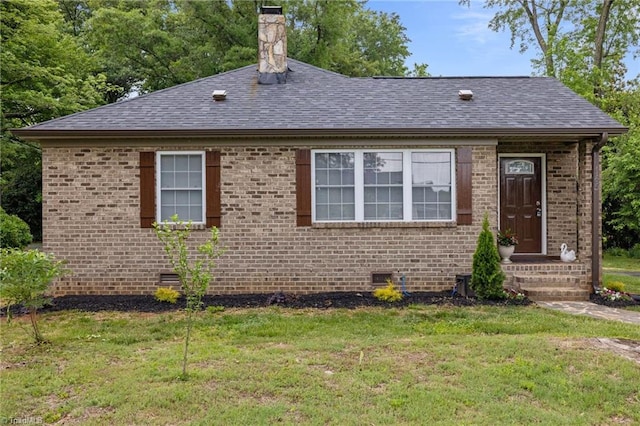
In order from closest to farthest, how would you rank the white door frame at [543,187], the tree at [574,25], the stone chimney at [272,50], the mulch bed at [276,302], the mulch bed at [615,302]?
the mulch bed at [276,302]
the mulch bed at [615,302]
the white door frame at [543,187]
the stone chimney at [272,50]
the tree at [574,25]

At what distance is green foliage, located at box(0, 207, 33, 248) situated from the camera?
451 inches

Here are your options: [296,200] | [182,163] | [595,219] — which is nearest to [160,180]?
[182,163]

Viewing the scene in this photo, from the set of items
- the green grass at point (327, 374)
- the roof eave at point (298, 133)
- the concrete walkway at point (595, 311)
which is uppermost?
the roof eave at point (298, 133)

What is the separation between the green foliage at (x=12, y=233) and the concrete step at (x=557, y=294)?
38.2 ft

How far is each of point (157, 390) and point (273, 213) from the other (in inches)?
169

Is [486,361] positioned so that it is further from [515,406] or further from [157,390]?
[157,390]

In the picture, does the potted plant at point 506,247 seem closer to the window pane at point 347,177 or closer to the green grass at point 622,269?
the green grass at point 622,269

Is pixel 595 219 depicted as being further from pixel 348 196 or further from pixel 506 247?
pixel 348 196

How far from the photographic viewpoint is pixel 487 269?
7.12 metres

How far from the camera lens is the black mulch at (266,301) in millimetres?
6930

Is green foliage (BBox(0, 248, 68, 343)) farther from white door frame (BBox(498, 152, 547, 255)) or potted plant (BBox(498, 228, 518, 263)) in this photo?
white door frame (BBox(498, 152, 547, 255))

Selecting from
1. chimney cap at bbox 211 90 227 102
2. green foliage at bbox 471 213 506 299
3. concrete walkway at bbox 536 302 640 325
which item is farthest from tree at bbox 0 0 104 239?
concrete walkway at bbox 536 302 640 325

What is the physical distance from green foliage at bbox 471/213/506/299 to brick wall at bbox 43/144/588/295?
0.59 metres

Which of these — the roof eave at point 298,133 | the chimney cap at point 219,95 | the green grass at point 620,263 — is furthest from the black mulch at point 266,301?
the green grass at point 620,263
